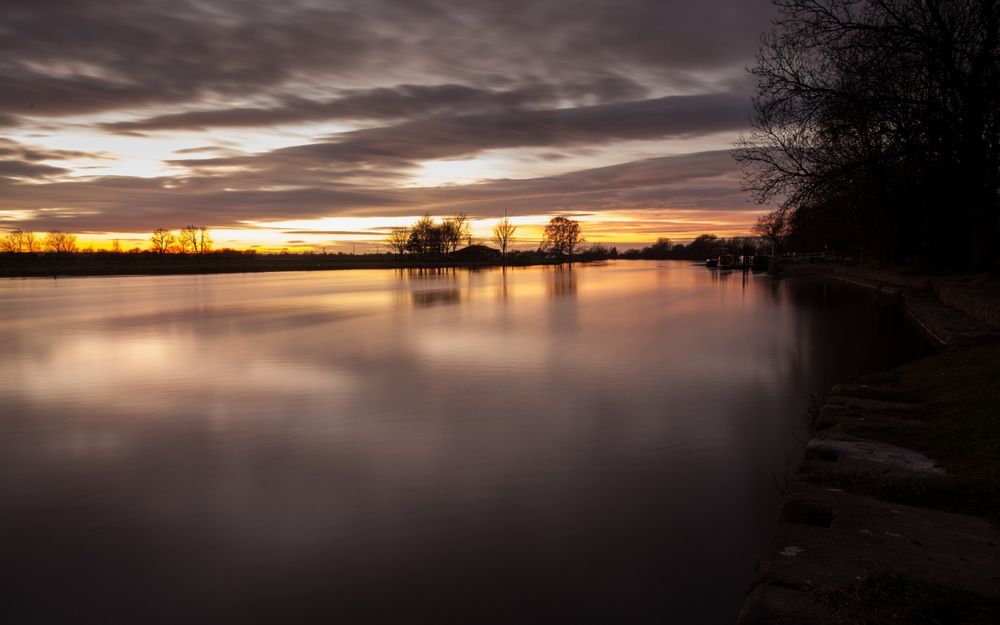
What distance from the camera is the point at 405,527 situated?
549 centimetres

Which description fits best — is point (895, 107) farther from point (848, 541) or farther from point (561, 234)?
point (561, 234)

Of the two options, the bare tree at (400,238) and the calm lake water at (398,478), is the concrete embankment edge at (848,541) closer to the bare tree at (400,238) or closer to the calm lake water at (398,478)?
the calm lake water at (398,478)

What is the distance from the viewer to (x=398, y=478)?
21.8 ft

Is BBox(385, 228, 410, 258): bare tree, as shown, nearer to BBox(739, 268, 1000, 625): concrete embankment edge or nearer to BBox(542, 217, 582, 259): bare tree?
BBox(542, 217, 582, 259): bare tree

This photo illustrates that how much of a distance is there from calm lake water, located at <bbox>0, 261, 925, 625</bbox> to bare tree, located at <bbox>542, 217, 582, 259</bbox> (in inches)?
6260

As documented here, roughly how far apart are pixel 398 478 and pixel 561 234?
553ft

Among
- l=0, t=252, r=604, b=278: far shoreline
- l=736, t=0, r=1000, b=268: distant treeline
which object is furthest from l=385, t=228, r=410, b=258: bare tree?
l=736, t=0, r=1000, b=268: distant treeline

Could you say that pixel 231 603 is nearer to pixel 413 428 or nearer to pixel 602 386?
pixel 413 428

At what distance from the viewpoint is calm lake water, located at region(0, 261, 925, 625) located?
4.50 metres

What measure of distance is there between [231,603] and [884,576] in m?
3.95

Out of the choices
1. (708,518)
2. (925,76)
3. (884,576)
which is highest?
(925,76)

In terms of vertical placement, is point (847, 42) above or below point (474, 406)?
above

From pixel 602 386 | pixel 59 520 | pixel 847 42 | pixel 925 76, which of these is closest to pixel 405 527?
pixel 59 520

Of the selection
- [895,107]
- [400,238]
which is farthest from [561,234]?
[895,107]
